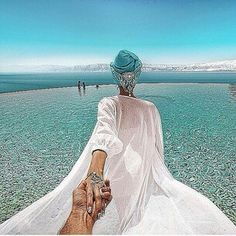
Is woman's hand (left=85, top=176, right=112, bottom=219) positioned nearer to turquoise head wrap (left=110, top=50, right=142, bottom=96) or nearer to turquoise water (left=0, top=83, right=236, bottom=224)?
turquoise head wrap (left=110, top=50, right=142, bottom=96)

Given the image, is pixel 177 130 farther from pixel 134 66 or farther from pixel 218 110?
pixel 134 66

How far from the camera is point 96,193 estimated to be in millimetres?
647

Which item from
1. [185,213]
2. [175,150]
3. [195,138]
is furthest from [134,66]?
[195,138]

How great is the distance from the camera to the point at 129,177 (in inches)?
49.1

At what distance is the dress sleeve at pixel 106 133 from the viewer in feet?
2.91

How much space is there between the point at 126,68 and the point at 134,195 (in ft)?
1.50

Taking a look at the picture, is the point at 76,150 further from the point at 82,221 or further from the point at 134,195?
the point at 82,221

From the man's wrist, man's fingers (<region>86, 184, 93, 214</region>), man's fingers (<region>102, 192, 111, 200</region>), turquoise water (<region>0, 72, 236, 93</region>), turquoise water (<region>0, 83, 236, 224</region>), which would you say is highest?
man's fingers (<region>86, 184, 93, 214</region>)

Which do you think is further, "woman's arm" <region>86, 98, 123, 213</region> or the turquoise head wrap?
the turquoise head wrap

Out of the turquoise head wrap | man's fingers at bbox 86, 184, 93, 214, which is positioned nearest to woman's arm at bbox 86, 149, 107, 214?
man's fingers at bbox 86, 184, 93, 214

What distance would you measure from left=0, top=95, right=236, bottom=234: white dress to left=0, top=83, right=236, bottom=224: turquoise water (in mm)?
2623

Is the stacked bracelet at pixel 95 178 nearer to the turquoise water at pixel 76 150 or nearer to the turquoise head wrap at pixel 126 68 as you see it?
the turquoise head wrap at pixel 126 68

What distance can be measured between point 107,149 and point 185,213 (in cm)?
41

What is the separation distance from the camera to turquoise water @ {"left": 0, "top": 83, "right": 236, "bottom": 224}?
14.9 ft
